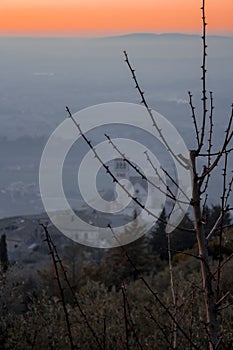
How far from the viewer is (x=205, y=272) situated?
1523 mm

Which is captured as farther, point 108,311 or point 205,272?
point 108,311

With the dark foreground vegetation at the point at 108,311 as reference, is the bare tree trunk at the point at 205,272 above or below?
above

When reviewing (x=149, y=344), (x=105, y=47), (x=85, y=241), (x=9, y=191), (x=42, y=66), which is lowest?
(x=149, y=344)

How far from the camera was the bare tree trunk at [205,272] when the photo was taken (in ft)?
4.92

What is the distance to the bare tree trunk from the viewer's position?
150 cm

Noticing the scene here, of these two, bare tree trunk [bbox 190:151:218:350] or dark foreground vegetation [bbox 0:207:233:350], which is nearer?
bare tree trunk [bbox 190:151:218:350]

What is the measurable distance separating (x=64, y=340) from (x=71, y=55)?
44.8 metres

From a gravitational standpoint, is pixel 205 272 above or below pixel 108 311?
above

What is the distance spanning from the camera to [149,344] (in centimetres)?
712

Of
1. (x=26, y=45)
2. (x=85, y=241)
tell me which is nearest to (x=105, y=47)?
(x=85, y=241)

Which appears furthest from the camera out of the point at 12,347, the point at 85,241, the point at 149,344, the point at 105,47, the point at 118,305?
the point at 105,47

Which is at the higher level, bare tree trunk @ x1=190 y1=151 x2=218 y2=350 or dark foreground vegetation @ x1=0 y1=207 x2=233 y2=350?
bare tree trunk @ x1=190 y1=151 x2=218 y2=350

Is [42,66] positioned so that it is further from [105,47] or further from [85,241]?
[85,241]

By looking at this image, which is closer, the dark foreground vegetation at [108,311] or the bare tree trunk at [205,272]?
the bare tree trunk at [205,272]
